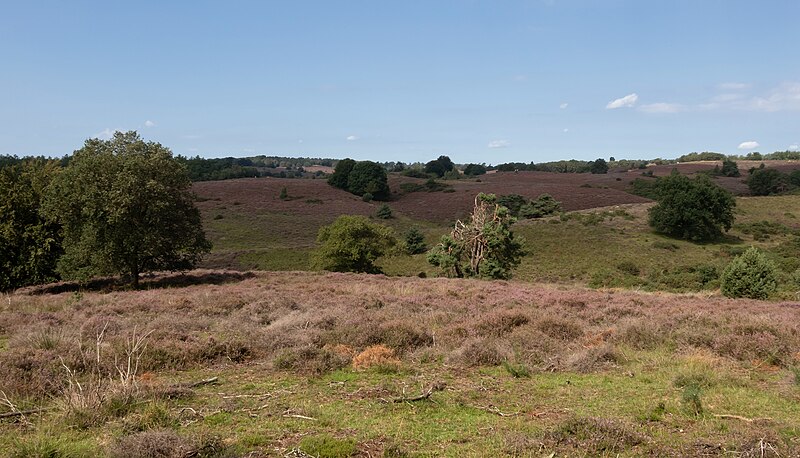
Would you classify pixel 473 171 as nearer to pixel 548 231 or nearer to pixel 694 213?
pixel 548 231

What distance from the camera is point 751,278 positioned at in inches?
940

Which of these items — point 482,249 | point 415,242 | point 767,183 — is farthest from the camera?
point 767,183

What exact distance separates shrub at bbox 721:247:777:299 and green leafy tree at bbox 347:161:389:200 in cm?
7033

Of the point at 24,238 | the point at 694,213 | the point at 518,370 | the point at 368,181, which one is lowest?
the point at 694,213

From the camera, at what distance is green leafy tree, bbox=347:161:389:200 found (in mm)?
92125

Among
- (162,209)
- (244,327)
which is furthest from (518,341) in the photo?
(162,209)

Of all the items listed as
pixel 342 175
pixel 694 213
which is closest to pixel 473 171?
pixel 342 175

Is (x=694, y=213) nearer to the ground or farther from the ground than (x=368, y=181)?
nearer to the ground

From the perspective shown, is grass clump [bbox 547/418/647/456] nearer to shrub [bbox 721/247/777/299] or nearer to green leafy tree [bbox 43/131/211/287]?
shrub [bbox 721/247/777/299]

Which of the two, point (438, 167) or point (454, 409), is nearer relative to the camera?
point (454, 409)

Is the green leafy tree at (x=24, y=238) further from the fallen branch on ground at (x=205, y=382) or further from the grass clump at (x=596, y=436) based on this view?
the grass clump at (x=596, y=436)

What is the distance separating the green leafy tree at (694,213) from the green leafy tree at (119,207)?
51.7 meters

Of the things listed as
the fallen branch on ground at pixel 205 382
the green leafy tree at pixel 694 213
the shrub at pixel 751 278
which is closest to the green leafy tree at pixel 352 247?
the shrub at pixel 751 278

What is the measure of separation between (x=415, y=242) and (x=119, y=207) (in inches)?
A: 1416
